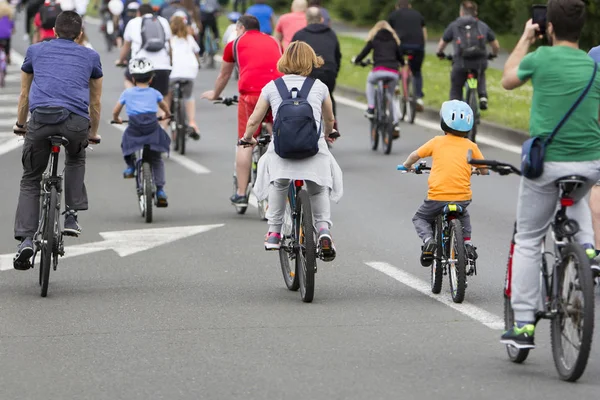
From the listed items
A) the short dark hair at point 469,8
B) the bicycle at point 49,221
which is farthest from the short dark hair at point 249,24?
the short dark hair at point 469,8

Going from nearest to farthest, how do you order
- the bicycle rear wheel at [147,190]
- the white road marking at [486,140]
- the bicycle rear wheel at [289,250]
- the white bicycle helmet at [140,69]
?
the bicycle rear wheel at [289,250], the bicycle rear wheel at [147,190], the white bicycle helmet at [140,69], the white road marking at [486,140]

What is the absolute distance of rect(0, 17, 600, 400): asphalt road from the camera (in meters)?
7.30

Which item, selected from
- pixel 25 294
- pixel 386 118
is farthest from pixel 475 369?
pixel 386 118

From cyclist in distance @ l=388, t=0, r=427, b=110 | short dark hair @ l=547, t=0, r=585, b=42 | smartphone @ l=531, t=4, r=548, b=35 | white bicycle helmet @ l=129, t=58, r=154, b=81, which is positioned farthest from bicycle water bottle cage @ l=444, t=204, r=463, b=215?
cyclist in distance @ l=388, t=0, r=427, b=110

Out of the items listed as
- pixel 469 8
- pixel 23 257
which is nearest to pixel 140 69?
pixel 23 257

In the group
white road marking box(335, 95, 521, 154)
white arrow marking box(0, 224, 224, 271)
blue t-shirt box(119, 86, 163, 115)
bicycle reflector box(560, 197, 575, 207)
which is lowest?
white road marking box(335, 95, 521, 154)

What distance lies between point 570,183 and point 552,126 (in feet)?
0.93

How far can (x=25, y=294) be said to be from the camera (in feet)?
33.2

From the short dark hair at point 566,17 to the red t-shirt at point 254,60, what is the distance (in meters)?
6.55

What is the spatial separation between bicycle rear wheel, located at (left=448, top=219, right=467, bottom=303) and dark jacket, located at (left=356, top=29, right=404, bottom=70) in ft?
32.9

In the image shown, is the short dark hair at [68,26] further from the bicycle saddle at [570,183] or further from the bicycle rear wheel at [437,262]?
the bicycle saddle at [570,183]

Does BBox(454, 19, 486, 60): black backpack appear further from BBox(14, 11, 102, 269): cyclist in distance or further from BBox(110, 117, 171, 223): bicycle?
BBox(14, 11, 102, 269): cyclist in distance

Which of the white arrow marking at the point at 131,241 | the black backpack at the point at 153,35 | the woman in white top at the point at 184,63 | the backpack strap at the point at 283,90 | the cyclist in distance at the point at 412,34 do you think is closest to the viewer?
the backpack strap at the point at 283,90

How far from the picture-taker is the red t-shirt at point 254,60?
13.6 meters
